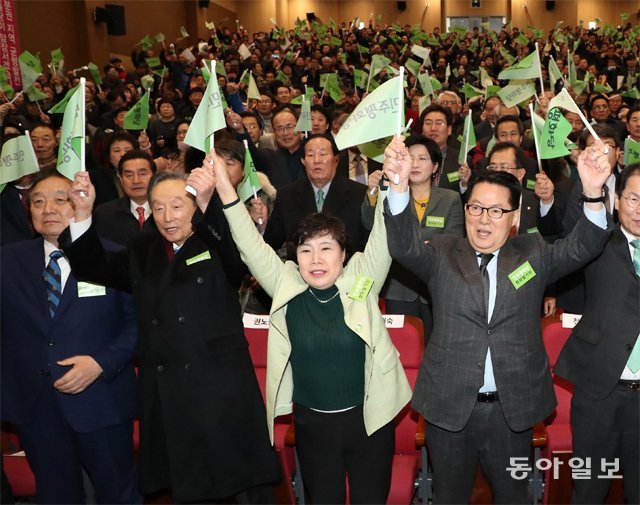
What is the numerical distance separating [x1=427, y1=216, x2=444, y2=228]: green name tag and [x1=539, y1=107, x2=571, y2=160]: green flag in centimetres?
62

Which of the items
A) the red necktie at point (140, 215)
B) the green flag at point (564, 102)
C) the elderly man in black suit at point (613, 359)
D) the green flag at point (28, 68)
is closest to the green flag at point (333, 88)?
the green flag at point (28, 68)

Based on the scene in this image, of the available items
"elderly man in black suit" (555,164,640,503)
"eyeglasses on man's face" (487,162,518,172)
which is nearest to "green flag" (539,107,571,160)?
"elderly man in black suit" (555,164,640,503)

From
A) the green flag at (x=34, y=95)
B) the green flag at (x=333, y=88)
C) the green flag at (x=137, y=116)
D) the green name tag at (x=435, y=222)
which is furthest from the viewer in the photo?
the green flag at (x=333, y=88)

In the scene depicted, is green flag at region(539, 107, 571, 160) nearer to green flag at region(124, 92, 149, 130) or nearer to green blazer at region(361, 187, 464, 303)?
green blazer at region(361, 187, 464, 303)

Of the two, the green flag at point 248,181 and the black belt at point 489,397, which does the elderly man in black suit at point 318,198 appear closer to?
the green flag at point 248,181

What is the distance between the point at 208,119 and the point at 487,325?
1.28 m

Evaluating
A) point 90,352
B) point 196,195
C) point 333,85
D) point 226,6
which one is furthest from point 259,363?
point 226,6

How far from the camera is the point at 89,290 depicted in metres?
2.51

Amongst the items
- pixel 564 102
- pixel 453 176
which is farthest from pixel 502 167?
pixel 564 102

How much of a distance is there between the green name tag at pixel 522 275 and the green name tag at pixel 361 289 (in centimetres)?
48

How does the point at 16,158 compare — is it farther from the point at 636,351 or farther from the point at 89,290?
the point at 636,351

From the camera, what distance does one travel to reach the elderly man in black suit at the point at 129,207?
3.72 metres

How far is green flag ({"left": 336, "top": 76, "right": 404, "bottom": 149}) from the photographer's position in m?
2.39

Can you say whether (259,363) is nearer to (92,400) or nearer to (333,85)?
(92,400)
